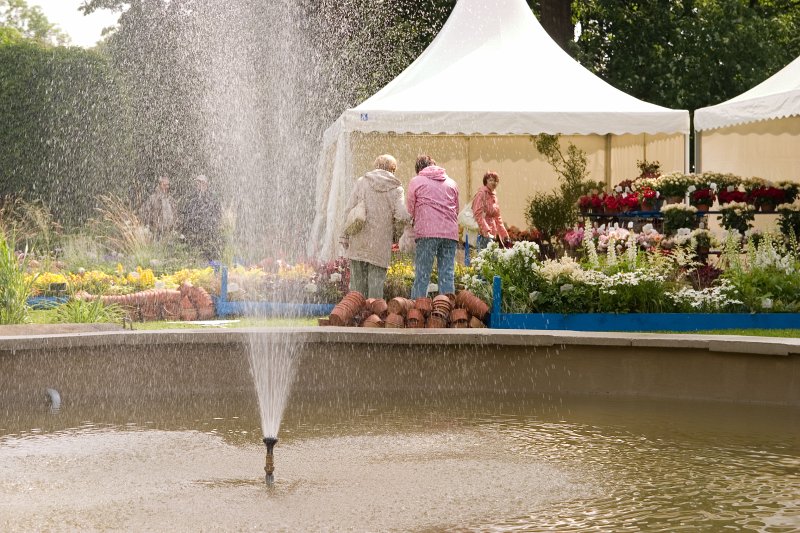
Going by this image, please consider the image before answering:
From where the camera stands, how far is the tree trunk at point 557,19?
23.4m

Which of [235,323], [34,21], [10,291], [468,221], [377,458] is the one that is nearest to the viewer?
[377,458]

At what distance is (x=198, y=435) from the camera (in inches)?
264

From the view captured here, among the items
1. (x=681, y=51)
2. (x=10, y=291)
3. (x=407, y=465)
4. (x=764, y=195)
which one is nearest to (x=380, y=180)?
(x=10, y=291)

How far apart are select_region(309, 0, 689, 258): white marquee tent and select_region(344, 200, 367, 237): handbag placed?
14.1 ft

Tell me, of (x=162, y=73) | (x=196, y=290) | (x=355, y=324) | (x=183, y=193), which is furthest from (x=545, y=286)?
(x=162, y=73)

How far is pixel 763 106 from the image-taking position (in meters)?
14.2

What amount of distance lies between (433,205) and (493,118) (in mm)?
4162

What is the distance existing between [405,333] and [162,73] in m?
21.9

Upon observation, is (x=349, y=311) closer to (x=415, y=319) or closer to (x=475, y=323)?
(x=415, y=319)

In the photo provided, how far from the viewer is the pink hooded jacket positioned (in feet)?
36.0

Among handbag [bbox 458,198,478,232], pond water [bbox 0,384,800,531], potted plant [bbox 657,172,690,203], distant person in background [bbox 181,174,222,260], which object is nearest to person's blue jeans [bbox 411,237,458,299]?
pond water [bbox 0,384,800,531]

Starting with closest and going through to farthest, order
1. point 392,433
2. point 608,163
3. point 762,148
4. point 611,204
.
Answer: point 392,433 → point 611,204 → point 762,148 → point 608,163

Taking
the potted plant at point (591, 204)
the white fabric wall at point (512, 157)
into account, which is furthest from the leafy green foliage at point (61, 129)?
the potted plant at point (591, 204)

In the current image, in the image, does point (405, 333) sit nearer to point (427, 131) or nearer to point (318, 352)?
point (318, 352)
